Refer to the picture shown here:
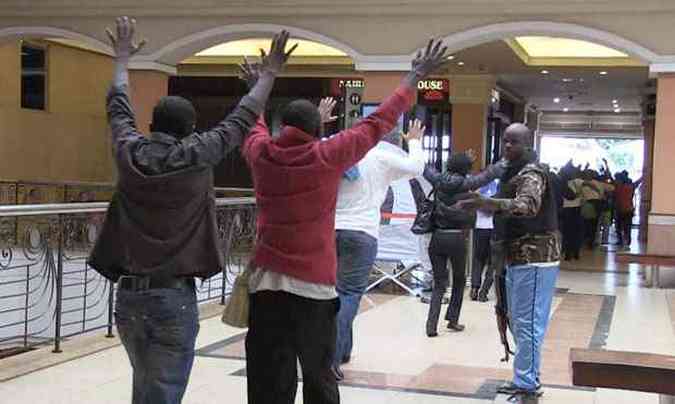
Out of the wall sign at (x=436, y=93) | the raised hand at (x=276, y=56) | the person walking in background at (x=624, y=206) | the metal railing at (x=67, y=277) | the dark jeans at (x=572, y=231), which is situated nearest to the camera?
the raised hand at (x=276, y=56)

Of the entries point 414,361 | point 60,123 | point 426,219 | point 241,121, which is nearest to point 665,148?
point 426,219

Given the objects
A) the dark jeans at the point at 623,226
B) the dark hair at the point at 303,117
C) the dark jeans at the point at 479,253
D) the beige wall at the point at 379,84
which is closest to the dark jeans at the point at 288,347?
the dark hair at the point at 303,117

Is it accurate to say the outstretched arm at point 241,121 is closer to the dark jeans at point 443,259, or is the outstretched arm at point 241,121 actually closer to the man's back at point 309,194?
the man's back at point 309,194

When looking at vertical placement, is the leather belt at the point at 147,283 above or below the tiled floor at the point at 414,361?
above

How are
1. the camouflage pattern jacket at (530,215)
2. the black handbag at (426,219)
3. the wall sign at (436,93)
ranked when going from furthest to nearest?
the wall sign at (436,93) → the black handbag at (426,219) → the camouflage pattern jacket at (530,215)

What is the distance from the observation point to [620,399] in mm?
5684

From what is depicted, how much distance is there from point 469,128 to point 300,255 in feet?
49.6

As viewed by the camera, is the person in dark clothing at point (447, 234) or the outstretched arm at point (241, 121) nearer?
the outstretched arm at point (241, 121)

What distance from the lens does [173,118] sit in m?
3.30

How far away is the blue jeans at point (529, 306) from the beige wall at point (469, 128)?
13.1m

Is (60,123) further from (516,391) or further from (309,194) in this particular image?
(309,194)

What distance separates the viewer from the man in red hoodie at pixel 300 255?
11.4ft

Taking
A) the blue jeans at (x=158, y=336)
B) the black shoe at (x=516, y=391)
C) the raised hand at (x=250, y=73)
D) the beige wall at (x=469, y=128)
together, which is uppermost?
the beige wall at (x=469, y=128)

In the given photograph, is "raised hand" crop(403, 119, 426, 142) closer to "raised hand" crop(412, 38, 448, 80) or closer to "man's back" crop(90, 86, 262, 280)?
"raised hand" crop(412, 38, 448, 80)
